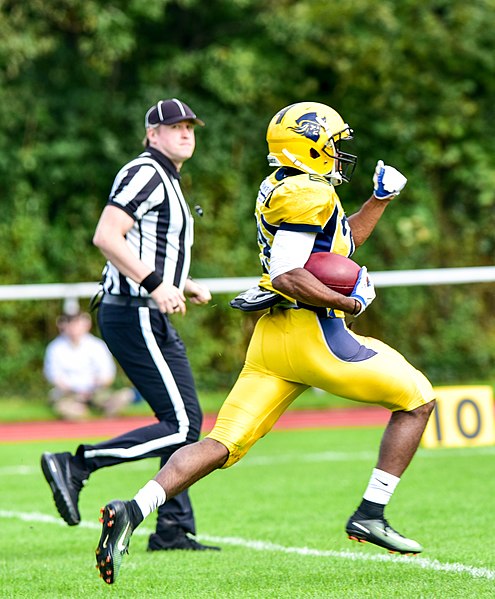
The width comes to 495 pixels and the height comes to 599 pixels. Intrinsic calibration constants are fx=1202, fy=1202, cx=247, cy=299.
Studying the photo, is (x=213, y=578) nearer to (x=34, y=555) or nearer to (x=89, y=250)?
(x=34, y=555)

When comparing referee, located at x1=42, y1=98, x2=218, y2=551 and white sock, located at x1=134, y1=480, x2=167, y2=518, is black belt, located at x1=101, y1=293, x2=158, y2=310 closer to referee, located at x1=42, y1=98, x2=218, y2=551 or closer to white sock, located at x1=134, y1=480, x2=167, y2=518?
referee, located at x1=42, y1=98, x2=218, y2=551

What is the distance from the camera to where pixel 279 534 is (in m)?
6.73

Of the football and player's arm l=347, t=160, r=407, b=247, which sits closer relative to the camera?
the football

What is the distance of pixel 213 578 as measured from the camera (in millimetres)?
5305

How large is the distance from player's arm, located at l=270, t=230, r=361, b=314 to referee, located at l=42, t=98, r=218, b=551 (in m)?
1.25

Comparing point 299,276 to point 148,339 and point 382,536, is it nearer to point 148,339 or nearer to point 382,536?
point 382,536

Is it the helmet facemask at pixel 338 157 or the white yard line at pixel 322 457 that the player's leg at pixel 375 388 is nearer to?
the helmet facemask at pixel 338 157

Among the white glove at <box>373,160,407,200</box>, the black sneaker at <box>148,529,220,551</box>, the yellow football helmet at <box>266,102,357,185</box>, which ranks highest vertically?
the yellow football helmet at <box>266,102,357,185</box>

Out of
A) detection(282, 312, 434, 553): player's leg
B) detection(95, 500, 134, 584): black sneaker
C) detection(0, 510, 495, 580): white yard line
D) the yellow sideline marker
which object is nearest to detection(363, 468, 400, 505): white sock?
detection(282, 312, 434, 553): player's leg

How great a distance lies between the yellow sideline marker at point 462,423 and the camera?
387 inches

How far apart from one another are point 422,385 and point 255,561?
1301 millimetres

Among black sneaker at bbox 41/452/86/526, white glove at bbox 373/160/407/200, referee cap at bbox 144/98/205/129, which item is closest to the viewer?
white glove at bbox 373/160/407/200

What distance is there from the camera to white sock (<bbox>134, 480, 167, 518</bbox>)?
4.89m

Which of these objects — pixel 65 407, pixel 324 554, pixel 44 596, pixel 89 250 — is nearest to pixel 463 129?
pixel 89 250
